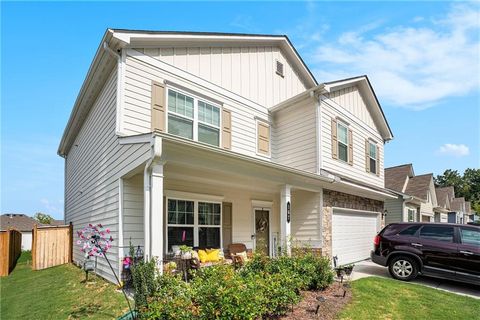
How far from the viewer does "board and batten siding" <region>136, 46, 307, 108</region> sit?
9376 millimetres

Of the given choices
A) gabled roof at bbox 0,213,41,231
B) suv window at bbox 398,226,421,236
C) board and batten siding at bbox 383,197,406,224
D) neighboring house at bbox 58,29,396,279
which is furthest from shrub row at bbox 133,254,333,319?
gabled roof at bbox 0,213,41,231

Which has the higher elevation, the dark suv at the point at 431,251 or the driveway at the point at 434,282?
the dark suv at the point at 431,251

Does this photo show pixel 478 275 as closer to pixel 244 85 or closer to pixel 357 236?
pixel 357 236

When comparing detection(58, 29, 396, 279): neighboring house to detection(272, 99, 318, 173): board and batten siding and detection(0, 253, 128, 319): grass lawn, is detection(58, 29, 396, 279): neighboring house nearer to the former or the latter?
detection(272, 99, 318, 173): board and batten siding

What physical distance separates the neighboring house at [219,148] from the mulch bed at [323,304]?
1.83 meters

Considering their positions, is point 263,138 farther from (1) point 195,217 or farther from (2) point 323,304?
(2) point 323,304

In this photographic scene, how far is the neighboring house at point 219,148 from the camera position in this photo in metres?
7.25

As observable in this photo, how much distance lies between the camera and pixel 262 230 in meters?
11.3

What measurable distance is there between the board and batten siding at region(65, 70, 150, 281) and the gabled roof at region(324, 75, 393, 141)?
732cm

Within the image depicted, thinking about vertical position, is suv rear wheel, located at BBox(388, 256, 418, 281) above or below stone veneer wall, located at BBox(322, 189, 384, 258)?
below

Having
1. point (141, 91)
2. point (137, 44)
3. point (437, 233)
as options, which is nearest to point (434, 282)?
point (437, 233)

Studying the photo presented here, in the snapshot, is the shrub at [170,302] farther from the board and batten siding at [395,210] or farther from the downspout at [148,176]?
the board and batten siding at [395,210]

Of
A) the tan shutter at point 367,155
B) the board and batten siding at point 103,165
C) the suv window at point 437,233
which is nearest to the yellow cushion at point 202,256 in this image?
the board and batten siding at point 103,165

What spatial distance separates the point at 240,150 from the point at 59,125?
1047 centimetres
